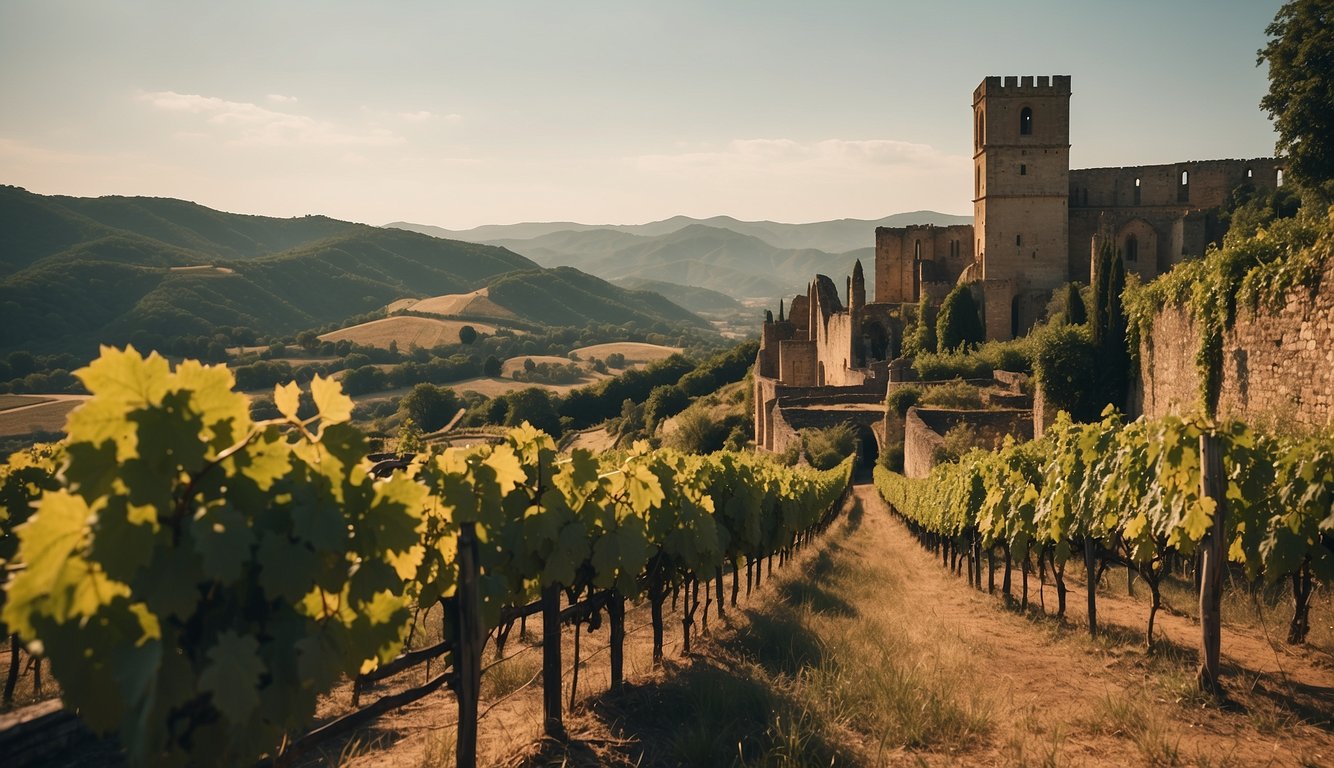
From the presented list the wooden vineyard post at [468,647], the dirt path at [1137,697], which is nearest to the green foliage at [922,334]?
the dirt path at [1137,697]

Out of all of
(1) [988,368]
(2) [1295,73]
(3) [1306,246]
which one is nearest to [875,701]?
(3) [1306,246]

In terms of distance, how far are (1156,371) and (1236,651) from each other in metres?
12.7

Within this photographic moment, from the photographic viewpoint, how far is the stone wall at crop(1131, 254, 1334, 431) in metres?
9.80

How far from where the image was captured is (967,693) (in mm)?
5680

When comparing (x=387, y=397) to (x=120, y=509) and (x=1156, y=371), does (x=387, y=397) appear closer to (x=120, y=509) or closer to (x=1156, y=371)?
(x=1156, y=371)

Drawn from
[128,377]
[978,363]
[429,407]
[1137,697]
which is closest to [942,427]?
[978,363]

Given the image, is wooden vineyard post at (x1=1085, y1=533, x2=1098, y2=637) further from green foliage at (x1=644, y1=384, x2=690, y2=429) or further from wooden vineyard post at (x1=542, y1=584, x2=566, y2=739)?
green foliage at (x1=644, y1=384, x2=690, y2=429)

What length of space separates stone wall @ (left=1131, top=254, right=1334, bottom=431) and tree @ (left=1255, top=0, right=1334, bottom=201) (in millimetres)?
17288

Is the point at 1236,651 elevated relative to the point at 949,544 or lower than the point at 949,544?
elevated

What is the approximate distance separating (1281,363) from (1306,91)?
70.5ft

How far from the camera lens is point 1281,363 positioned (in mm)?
10961

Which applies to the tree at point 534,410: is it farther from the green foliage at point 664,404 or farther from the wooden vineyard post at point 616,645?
the wooden vineyard post at point 616,645

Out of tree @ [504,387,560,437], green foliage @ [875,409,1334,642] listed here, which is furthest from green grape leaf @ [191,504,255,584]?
tree @ [504,387,560,437]

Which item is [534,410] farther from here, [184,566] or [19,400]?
[184,566]
